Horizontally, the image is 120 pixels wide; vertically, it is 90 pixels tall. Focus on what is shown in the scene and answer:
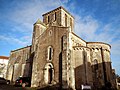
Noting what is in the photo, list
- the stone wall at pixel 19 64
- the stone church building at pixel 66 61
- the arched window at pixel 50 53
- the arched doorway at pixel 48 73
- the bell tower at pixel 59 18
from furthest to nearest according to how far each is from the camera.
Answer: the bell tower at pixel 59 18, the stone wall at pixel 19 64, the arched window at pixel 50 53, the arched doorway at pixel 48 73, the stone church building at pixel 66 61

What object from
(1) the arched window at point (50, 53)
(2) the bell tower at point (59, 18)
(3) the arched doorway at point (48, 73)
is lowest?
(3) the arched doorway at point (48, 73)

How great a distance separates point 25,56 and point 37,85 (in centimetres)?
1688

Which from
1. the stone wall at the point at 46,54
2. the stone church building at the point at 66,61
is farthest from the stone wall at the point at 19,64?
the stone wall at the point at 46,54

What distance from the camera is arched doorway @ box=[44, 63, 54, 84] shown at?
78.1ft

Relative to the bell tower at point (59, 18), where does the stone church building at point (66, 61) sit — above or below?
below

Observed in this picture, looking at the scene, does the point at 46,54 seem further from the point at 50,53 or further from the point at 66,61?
the point at 66,61

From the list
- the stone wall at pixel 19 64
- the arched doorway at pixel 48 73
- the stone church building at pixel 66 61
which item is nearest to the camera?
the stone church building at pixel 66 61

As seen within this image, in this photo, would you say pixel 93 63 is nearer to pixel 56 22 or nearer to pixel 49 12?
pixel 56 22

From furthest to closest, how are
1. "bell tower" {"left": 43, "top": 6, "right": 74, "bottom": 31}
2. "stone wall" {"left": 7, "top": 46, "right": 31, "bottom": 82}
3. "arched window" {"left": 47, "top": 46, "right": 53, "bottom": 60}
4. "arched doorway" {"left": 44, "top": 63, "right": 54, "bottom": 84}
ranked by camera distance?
"bell tower" {"left": 43, "top": 6, "right": 74, "bottom": 31}
"stone wall" {"left": 7, "top": 46, "right": 31, "bottom": 82}
"arched window" {"left": 47, "top": 46, "right": 53, "bottom": 60}
"arched doorway" {"left": 44, "top": 63, "right": 54, "bottom": 84}

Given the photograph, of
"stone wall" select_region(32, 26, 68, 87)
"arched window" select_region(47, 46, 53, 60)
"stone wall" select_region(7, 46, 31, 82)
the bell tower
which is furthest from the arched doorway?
the bell tower

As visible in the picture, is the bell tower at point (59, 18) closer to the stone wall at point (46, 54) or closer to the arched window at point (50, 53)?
the stone wall at point (46, 54)

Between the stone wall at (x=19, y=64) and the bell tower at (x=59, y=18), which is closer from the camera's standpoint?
the stone wall at (x=19, y=64)

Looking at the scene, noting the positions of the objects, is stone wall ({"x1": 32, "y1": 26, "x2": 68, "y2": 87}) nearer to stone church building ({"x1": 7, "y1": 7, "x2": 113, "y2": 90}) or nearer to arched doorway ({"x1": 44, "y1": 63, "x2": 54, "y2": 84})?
stone church building ({"x1": 7, "y1": 7, "x2": 113, "y2": 90})

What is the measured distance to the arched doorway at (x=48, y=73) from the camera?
23797 millimetres
